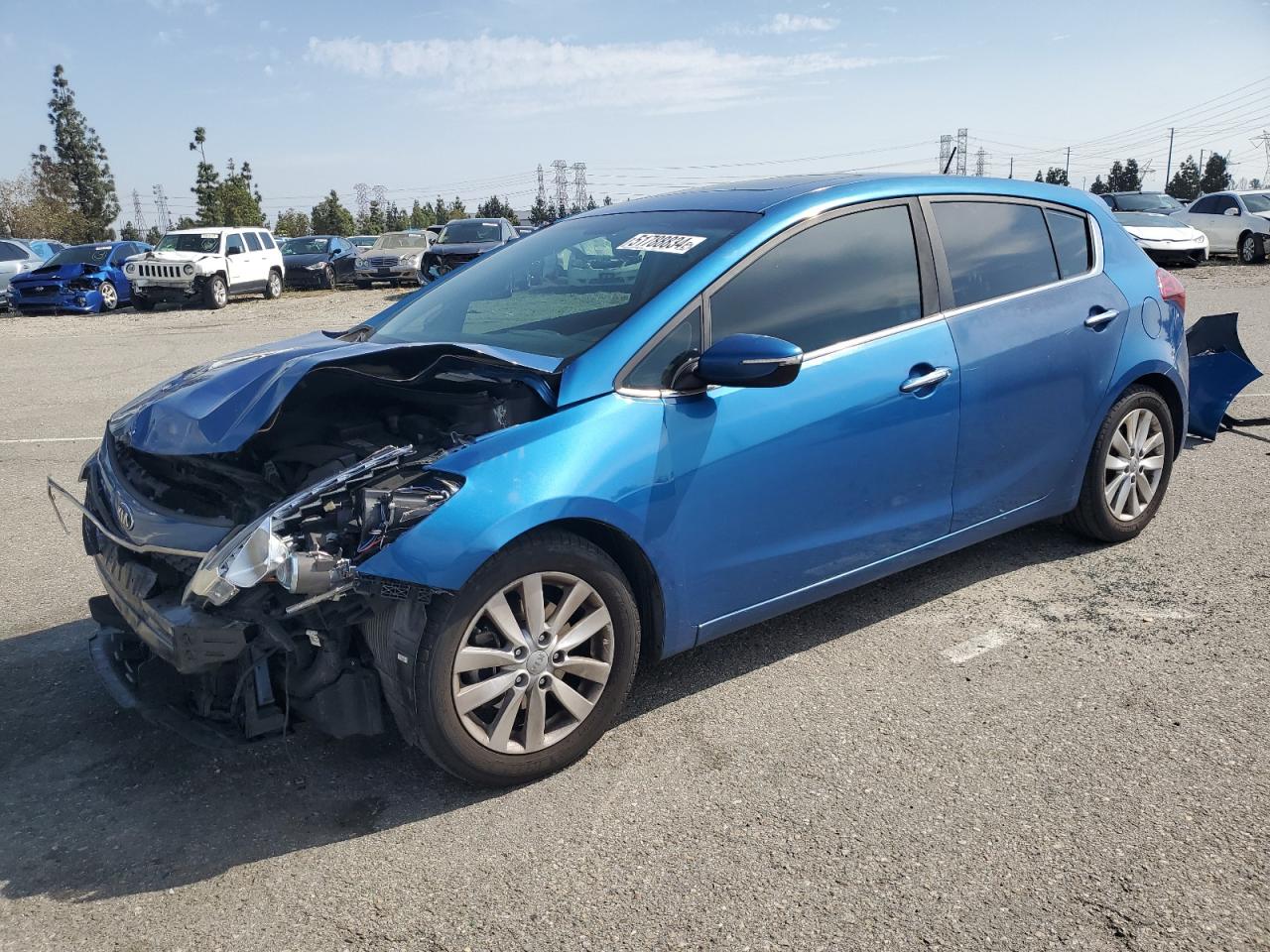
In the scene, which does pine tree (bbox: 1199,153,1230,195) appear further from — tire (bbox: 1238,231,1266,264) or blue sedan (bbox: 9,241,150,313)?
blue sedan (bbox: 9,241,150,313)

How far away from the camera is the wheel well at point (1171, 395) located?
4.81 metres

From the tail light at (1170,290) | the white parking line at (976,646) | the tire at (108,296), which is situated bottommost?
the white parking line at (976,646)

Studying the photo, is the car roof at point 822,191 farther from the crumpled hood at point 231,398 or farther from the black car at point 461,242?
the black car at point 461,242

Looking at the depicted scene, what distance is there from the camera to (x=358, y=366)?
318 cm

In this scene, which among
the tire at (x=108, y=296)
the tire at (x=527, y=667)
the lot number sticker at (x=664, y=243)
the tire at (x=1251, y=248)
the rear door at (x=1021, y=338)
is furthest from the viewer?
the tire at (x=1251, y=248)

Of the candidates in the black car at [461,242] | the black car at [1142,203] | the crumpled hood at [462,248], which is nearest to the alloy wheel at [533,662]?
the black car at [461,242]

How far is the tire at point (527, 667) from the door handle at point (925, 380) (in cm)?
133

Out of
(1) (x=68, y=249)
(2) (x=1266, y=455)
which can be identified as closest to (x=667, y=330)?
(2) (x=1266, y=455)

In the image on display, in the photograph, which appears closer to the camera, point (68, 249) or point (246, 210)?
point (68, 249)

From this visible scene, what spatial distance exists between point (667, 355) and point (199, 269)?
22059 millimetres

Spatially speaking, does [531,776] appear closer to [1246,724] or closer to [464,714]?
[464,714]

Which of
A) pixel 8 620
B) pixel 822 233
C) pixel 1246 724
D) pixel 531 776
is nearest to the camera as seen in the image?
pixel 531 776

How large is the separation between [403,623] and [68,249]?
26.3 m

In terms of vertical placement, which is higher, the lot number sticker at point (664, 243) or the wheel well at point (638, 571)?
the lot number sticker at point (664, 243)
